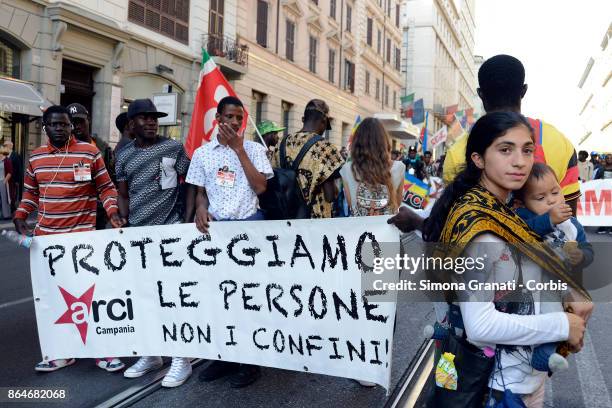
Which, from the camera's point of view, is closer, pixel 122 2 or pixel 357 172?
pixel 357 172

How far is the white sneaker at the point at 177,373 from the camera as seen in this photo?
3.45m

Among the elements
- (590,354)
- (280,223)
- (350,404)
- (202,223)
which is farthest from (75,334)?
(590,354)

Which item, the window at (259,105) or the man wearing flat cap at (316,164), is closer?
the man wearing flat cap at (316,164)

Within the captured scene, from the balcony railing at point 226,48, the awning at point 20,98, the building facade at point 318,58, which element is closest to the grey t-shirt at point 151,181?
the awning at point 20,98

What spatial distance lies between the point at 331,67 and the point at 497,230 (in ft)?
98.1

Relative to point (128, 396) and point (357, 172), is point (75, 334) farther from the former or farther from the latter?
point (357, 172)

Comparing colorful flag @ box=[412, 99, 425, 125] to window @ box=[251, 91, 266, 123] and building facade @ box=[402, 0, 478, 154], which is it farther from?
building facade @ box=[402, 0, 478, 154]

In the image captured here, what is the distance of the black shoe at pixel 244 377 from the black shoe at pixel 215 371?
12 cm

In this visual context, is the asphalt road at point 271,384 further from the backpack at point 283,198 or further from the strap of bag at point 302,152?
the strap of bag at point 302,152

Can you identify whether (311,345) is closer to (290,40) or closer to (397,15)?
(290,40)

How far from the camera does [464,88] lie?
88.3 m

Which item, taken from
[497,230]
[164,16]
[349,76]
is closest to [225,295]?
[497,230]

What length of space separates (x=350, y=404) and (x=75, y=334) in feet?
6.05

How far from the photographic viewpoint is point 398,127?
138 feet
